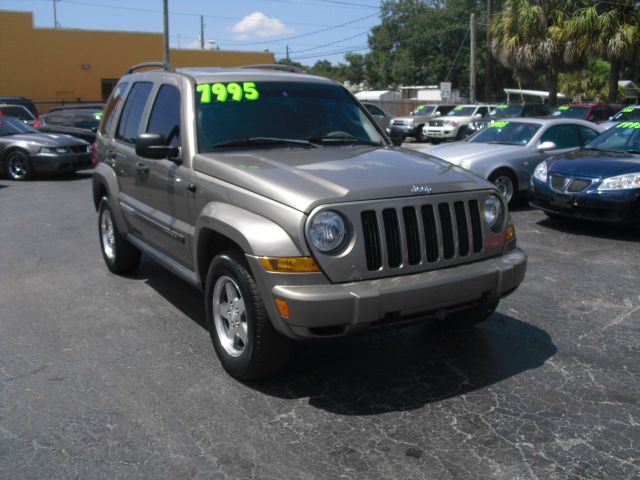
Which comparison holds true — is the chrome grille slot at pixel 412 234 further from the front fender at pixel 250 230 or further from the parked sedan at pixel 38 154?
the parked sedan at pixel 38 154

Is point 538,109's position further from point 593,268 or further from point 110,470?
point 110,470

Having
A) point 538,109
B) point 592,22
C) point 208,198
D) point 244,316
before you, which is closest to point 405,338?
point 244,316

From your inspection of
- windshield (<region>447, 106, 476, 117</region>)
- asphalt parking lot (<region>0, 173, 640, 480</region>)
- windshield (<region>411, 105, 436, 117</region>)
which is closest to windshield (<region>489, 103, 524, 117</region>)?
windshield (<region>447, 106, 476, 117</region>)

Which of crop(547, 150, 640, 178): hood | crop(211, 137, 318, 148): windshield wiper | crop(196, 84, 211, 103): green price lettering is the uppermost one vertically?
crop(196, 84, 211, 103): green price lettering

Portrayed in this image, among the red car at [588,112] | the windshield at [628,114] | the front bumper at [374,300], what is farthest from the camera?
the red car at [588,112]

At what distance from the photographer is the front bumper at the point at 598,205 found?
320 inches

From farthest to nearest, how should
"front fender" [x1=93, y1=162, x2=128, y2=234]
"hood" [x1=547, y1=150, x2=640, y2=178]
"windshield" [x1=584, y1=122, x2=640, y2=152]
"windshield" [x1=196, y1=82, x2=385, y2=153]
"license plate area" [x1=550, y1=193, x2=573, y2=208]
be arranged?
"windshield" [x1=584, y1=122, x2=640, y2=152] → "license plate area" [x1=550, y1=193, x2=573, y2=208] → "hood" [x1=547, y1=150, x2=640, y2=178] → "front fender" [x1=93, y1=162, x2=128, y2=234] → "windshield" [x1=196, y1=82, x2=385, y2=153]

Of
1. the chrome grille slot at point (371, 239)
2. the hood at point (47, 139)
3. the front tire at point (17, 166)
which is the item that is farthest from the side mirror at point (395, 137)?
the front tire at point (17, 166)

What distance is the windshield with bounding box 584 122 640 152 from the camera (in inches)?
364

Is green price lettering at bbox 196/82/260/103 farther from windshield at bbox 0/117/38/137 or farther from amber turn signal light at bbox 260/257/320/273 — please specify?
windshield at bbox 0/117/38/137

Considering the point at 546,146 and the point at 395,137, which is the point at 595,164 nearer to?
the point at 546,146

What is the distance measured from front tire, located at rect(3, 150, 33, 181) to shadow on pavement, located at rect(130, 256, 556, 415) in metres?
10.9

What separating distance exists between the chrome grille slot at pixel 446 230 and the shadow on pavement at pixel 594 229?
5.26m

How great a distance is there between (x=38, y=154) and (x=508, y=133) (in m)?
9.74
